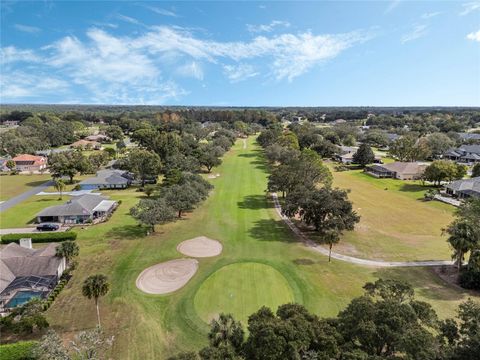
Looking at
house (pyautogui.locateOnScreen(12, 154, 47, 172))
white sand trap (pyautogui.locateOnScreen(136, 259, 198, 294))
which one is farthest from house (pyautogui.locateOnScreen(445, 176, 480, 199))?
house (pyautogui.locateOnScreen(12, 154, 47, 172))

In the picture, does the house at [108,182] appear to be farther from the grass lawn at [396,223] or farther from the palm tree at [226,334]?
the palm tree at [226,334]

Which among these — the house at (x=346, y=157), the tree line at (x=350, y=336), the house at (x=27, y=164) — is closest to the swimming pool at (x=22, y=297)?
the tree line at (x=350, y=336)

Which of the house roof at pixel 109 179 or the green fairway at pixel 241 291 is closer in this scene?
the green fairway at pixel 241 291

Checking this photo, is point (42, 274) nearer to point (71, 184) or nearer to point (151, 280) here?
point (151, 280)

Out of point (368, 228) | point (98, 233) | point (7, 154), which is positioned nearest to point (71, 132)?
point (7, 154)

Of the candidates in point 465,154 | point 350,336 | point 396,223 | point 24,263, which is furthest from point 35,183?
point 465,154

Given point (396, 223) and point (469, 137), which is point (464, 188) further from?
point (469, 137)
